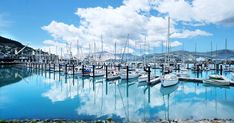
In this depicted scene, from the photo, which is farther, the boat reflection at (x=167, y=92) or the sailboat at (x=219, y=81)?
the sailboat at (x=219, y=81)

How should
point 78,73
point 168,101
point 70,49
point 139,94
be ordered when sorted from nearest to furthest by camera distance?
point 168,101 < point 139,94 < point 78,73 < point 70,49

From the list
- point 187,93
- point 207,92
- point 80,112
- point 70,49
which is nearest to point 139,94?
point 187,93

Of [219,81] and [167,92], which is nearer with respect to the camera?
[167,92]

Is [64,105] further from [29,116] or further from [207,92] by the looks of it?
[207,92]

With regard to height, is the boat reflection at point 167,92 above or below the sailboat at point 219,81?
below

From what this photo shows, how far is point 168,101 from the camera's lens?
32.4 m

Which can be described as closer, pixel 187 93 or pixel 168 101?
pixel 168 101

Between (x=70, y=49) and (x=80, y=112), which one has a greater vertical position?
(x=70, y=49)

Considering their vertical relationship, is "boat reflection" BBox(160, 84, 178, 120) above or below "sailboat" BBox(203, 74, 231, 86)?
below

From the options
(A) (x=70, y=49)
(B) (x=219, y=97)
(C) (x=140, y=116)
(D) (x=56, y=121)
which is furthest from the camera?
(A) (x=70, y=49)

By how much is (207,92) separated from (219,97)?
478 cm

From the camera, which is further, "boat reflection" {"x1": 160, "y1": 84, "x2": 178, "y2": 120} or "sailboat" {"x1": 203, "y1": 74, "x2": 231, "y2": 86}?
"sailboat" {"x1": 203, "y1": 74, "x2": 231, "y2": 86}

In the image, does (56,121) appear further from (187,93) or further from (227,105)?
(187,93)

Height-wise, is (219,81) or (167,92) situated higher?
(219,81)
